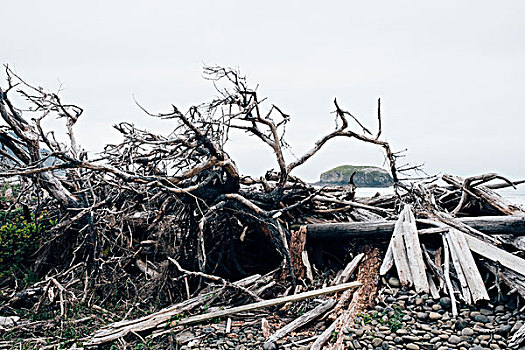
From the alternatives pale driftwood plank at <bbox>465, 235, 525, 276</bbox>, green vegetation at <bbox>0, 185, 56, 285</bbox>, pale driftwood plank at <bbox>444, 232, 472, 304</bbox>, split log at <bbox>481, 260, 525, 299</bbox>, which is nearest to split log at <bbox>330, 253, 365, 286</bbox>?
pale driftwood plank at <bbox>444, 232, 472, 304</bbox>

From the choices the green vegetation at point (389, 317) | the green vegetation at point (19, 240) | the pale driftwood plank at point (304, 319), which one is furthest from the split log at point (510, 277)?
the green vegetation at point (19, 240)

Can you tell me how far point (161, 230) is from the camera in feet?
26.0

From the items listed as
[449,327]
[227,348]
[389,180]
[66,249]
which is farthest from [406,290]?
[66,249]

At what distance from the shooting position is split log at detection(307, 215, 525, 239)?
631cm

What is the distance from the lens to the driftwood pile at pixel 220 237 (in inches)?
228

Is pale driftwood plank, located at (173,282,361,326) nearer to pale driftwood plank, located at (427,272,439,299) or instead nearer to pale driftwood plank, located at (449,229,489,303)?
pale driftwood plank, located at (427,272,439,299)

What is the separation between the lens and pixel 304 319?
5.70m

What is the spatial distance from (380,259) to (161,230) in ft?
12.5

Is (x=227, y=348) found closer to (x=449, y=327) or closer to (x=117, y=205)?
(x=449, y=327)

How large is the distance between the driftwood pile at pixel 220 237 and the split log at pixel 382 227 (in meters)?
0.02

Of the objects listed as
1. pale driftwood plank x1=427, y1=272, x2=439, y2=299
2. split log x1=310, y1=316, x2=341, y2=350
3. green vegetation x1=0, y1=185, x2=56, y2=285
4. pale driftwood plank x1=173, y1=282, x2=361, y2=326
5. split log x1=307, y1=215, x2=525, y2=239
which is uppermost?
green vegetation x1=0, y1=185, x2=56, y2=285

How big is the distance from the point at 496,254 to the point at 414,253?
3.27 ft

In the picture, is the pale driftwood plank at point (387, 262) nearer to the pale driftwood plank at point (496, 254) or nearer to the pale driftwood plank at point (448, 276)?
the pale driftwood plank at point (448, 276)

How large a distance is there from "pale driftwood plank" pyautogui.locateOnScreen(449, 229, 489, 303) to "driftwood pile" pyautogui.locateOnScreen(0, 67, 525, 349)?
0.02 meters
